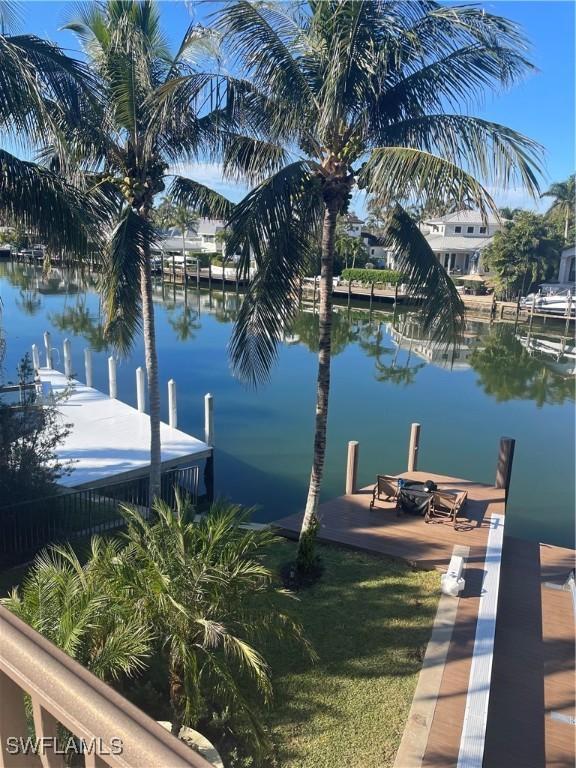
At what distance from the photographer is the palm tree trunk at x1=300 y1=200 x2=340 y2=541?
831 cm

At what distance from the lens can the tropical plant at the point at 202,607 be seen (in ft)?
17.0

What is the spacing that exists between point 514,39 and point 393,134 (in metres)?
1.77

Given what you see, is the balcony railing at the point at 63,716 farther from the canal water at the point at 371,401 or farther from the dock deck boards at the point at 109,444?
the dock deck boards at the point at 109,444

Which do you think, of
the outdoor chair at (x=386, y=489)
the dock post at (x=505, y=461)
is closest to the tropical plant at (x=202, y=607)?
the outdoor chair at (x=386, y=489)

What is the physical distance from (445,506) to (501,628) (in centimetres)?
290

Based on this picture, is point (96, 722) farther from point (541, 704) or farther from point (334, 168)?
point (334, 168)

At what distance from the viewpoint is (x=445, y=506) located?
35.6ft

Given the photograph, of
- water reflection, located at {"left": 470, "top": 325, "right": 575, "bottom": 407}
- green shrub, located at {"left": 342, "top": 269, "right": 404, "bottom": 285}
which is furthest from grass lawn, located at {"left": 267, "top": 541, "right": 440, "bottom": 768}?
green shrub, located at {"left": 342, "top": 269, "right": 404, "bottom": 285}

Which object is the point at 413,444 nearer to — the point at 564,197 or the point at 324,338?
the point at 324,338

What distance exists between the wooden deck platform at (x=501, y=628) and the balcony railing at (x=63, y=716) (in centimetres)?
514

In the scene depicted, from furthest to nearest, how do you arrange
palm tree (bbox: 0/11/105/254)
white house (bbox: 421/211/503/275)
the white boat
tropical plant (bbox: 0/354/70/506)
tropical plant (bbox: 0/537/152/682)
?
white house (bbox: 421/211/503/275) → the white boat → tropical plant (bbox: 0/354/70/506) → palm tree (bbox: 0/11/105/254) → tropical plant (bbox: 0/537/152/682)

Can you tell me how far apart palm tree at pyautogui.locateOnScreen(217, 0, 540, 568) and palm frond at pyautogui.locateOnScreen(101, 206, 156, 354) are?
5.57ft

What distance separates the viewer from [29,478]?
952cm

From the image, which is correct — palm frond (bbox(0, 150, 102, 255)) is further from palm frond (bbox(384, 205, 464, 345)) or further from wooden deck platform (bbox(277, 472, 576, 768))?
wooden deck platform (bbox(277, 472, 576, 768))
